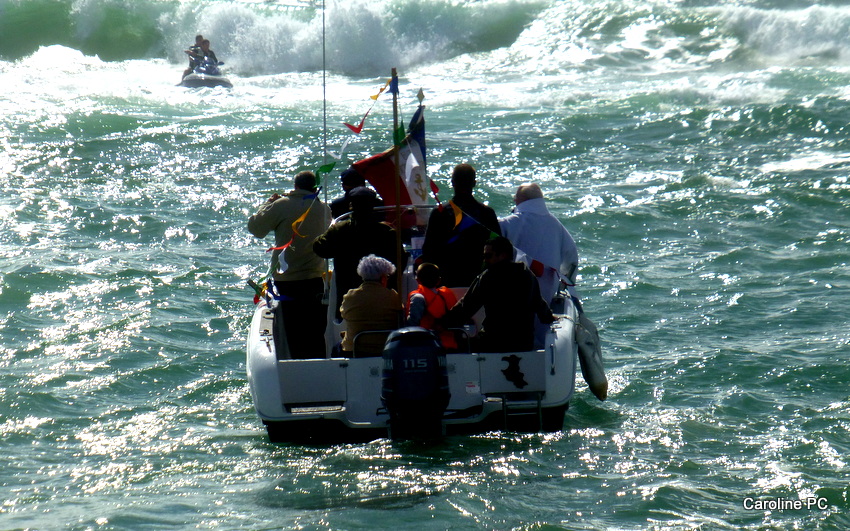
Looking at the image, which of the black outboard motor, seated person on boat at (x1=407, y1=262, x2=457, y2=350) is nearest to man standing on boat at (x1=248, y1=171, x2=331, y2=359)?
seated person on boat at (x1=407, y1=262, x2=457, y2=350)

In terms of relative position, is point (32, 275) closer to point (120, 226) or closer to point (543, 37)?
point (120, 226)

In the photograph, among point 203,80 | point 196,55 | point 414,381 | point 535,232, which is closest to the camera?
point 414,381

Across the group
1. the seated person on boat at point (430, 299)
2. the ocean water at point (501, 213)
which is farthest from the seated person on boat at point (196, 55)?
the seated person on boat at point (430, 299)

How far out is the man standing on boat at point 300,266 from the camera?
796 centimetres

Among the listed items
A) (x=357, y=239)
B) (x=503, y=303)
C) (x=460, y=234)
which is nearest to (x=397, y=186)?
(x=357, y=239)

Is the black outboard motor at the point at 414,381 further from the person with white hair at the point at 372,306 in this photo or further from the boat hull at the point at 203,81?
the boat hull at the point at 203,81

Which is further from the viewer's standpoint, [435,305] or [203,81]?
[203,81]

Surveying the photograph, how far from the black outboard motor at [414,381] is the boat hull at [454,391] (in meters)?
0.37

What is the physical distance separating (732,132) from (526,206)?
1162 centimetres

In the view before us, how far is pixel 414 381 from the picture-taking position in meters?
6.42

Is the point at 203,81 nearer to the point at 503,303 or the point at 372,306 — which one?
the point at 372,306

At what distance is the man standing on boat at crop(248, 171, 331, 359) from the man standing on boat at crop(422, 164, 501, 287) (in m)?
0.94

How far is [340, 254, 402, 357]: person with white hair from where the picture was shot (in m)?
7.00

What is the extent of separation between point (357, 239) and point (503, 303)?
1.10 m
